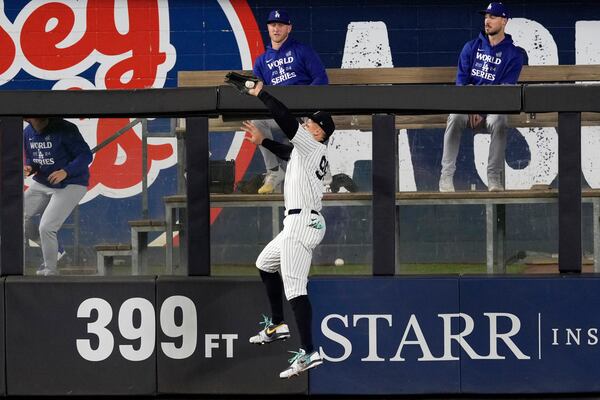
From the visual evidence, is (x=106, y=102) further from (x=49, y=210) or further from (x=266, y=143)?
(x=266, y=143)

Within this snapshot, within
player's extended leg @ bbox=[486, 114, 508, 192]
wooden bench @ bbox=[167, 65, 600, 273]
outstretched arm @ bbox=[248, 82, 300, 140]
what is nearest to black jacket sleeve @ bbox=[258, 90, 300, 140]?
outstretched arm @ bbox=[248, 82, 300, 140]

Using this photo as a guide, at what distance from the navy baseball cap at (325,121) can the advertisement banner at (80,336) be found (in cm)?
145

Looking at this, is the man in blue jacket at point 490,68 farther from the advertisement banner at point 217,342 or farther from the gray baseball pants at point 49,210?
the gray baseball pants at point 49,210

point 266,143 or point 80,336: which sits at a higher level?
point 266,143

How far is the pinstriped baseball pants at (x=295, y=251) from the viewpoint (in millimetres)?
6676

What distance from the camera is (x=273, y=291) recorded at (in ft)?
22.4

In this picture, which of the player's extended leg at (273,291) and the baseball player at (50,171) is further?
the baseball player at (50,171)

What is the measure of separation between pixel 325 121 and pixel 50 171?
5.87 feet

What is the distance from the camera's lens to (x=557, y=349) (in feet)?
23.5

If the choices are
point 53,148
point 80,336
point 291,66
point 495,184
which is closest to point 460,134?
point 495,184

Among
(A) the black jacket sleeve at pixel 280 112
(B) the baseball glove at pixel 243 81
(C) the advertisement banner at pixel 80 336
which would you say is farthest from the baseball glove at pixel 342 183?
(C) the advertisement banner at pixel 80 336

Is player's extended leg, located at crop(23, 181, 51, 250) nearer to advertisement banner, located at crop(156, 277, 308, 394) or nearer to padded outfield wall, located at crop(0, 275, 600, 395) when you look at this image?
padded outfield wall, located at crop(0, 275, 600, 395)

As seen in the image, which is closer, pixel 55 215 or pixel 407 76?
pixel 55 215

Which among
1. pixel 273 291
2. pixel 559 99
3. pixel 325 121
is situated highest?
pixel 559 99
